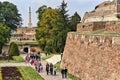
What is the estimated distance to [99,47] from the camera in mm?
22922

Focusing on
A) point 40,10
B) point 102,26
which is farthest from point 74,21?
point 102,26

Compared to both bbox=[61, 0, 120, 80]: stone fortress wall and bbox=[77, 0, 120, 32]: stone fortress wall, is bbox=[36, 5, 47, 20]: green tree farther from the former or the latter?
bbox=[61, 0, 120, 80]: stone fortress wall

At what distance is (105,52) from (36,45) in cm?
4135

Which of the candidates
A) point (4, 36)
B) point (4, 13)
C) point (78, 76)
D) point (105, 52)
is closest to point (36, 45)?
point (4, 36)

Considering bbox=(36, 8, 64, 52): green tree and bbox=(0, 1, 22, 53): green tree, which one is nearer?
bbox=(36, 8, 64, 52): green tree

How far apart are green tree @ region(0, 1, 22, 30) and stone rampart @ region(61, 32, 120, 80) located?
4345 centimetres

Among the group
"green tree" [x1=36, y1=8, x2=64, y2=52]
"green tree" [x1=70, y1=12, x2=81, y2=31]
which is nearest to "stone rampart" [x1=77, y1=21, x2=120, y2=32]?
"green tree" [x1=36, y1=8, x2=64, y2=52]

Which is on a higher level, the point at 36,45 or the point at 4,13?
the point at 4,13

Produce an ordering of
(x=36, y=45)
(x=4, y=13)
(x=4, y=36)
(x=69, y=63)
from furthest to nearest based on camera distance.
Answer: (x=4, y=13) → (x=36, y=45) → (x=4, y=36) → (x=69, y=63)

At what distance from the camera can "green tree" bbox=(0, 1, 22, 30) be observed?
74.1m

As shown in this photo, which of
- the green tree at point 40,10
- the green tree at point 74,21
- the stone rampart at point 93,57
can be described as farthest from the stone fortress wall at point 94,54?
the green tree at point 40,10

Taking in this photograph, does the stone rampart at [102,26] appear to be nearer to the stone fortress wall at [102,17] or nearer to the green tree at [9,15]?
the stone fortress wall at [102,17]

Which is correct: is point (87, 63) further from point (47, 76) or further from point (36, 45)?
point (36, 45)

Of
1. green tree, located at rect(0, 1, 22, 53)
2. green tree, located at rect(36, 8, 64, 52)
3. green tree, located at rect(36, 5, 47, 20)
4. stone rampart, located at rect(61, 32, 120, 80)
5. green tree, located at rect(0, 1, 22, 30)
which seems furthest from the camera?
green tree, located at rect(0, 1, 22, 30)
